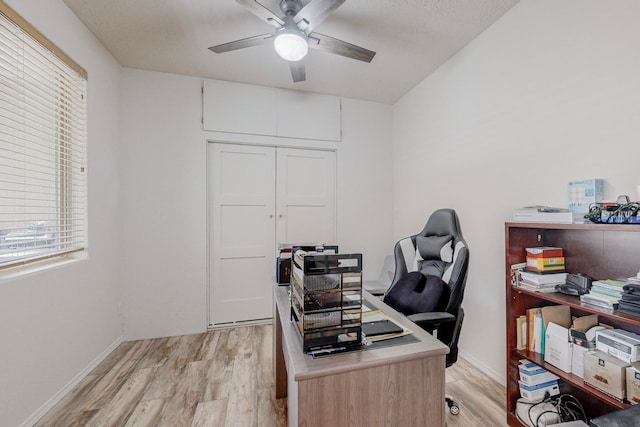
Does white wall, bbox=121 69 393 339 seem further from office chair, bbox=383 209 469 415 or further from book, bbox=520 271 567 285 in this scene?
book, bbox=520 271 567 285

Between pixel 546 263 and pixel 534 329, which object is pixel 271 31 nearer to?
pixel 546 263

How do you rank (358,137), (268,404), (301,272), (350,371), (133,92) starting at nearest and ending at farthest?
(350,371) → (301,272) → (268,404) → (133,92) → (358,137)

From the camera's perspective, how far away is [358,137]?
3.40 metres

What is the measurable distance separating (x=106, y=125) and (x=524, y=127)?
11.2ft

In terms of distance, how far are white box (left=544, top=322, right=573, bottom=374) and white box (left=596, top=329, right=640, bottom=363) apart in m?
0.12

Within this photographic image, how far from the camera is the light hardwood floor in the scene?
1617mm

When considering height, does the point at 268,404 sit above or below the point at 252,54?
below

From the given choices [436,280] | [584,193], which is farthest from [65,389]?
[584,193]

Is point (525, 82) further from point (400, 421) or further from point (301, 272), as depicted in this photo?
point (400, 421)

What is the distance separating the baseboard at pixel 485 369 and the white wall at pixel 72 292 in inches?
121

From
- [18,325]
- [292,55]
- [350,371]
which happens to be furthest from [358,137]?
[18,325]

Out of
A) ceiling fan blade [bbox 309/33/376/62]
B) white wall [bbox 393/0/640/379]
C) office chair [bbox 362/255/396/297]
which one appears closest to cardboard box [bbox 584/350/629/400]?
white wall [bbox 393/0/640/379]

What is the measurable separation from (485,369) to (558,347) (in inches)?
34.5

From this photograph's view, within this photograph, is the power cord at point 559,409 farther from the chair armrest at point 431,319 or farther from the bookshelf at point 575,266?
the chair armrest at point 431,319
